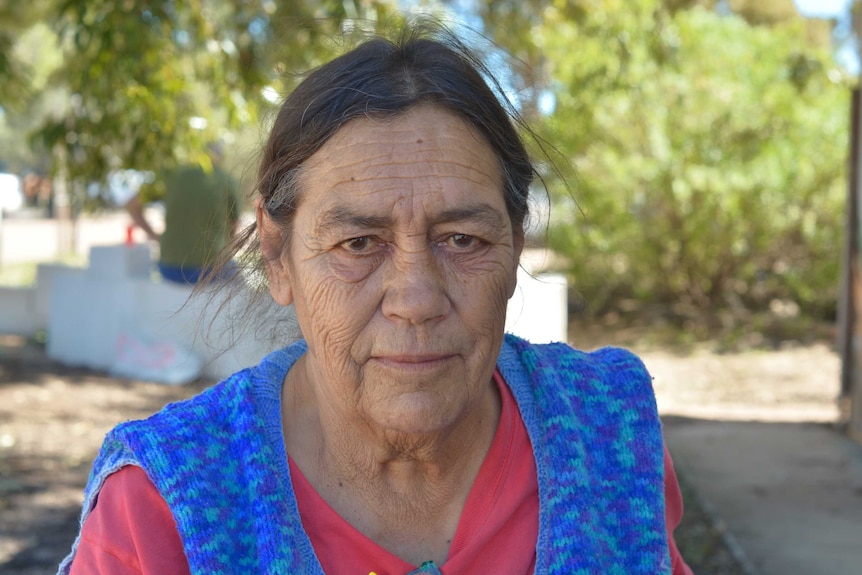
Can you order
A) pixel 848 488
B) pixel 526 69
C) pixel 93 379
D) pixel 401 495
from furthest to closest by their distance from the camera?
pixel 93 379 → pixel 848 488 → pixel 526 69 → pixel 401 495

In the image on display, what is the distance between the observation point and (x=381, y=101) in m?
1.63

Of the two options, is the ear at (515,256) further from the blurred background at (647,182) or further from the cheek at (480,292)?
the blurred background at (647,182)

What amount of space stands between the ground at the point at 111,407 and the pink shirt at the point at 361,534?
301 cm

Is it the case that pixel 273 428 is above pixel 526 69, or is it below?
below

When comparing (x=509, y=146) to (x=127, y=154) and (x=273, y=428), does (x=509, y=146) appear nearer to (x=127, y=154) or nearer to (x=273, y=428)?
(x=273, y=428)

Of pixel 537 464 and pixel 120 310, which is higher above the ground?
pixel 120 310

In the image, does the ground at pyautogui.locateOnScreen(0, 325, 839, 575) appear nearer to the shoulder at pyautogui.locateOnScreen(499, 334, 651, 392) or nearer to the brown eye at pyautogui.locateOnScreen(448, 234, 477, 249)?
the shoulder at pyautogui.locateOnScreen(499, 334, 651, 392)

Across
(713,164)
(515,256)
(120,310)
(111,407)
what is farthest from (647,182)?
(515,256)

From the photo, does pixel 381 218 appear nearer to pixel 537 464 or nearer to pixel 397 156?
pixel 397 156

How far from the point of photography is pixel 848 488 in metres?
5.49

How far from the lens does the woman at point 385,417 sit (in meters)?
1.56

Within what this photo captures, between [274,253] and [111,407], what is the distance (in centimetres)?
601

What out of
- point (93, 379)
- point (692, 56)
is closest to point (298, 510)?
point (93, 379)

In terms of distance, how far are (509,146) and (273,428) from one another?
0.64 meters
